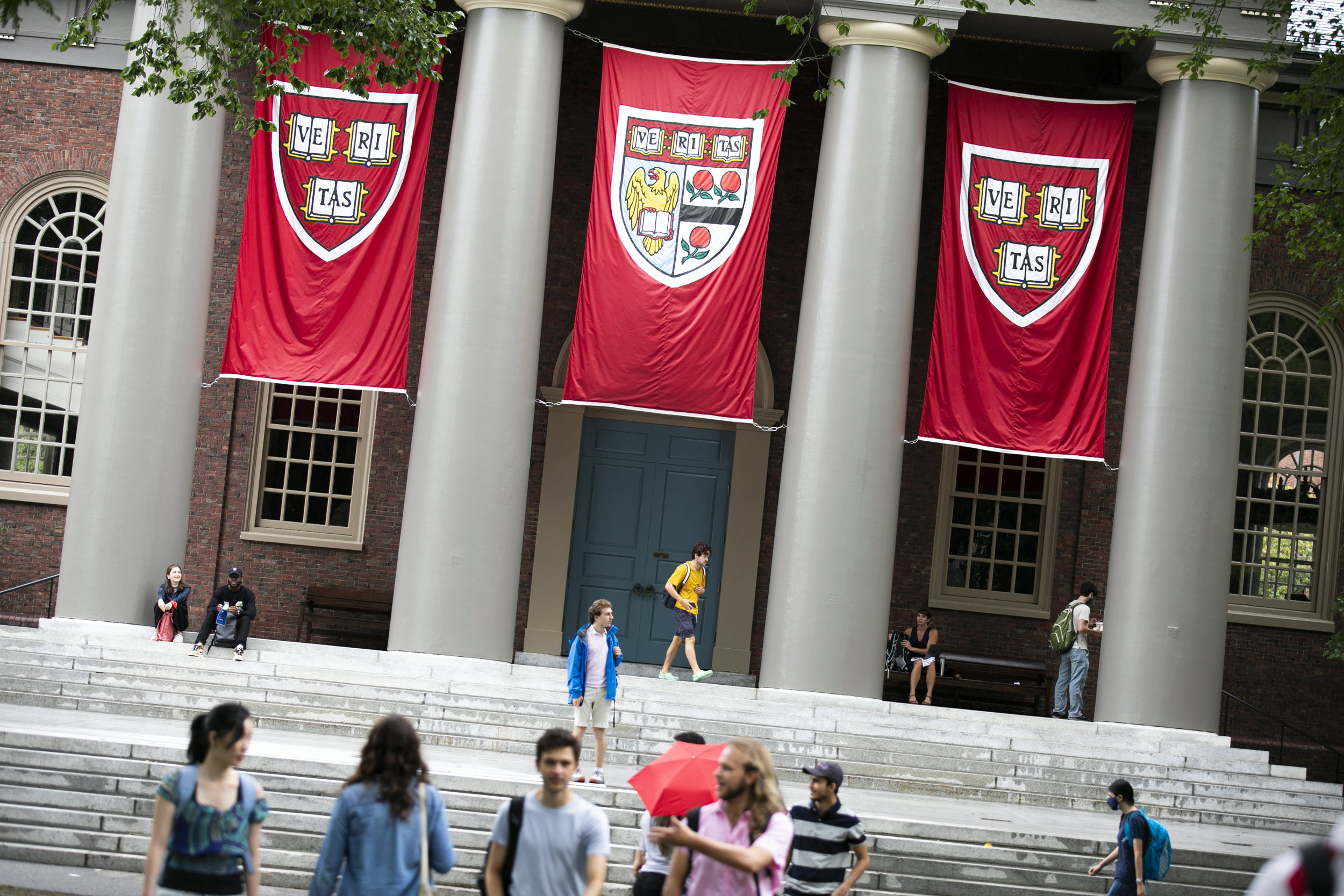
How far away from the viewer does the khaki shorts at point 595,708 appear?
12258mm

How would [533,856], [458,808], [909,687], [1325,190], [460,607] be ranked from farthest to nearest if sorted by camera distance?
[909,687], [460,607], [1325,190], [458,808], [533,856]

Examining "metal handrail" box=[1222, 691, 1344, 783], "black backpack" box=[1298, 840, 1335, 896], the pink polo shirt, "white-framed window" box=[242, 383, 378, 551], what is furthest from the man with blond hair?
"metal handrail" box=[1222, 691, 1344, 783]

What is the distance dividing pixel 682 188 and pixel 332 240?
4.06 metres

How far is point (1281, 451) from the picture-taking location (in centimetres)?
2028

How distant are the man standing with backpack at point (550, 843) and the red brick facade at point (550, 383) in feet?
46.9

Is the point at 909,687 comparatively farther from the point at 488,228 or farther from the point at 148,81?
the point at 148,81

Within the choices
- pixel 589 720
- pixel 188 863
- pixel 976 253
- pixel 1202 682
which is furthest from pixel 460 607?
pixel 188 863

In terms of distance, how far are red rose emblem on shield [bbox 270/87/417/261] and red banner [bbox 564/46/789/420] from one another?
240 centimetres

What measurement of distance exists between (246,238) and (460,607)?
492cm

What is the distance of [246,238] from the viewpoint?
16.0 meters

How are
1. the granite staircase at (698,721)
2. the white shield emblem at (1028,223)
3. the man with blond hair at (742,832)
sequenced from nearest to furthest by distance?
1. the man with blond hair at (742,832)
2. the granite staircase at (698,721)
3. the white shield emblem at (1028,223)

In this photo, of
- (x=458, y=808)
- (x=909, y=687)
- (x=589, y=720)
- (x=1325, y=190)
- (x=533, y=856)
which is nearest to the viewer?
(x=533, y=856)

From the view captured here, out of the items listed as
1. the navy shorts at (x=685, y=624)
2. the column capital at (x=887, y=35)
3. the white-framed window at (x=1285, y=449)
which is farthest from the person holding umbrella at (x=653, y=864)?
the white-framed window at (x=1285, y=449)

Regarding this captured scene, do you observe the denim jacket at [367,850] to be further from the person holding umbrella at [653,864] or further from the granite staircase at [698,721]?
the granite staircase at [698,721]
